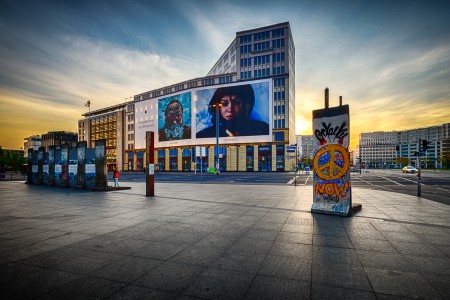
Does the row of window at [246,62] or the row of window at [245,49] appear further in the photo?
the row of window at [245,49]

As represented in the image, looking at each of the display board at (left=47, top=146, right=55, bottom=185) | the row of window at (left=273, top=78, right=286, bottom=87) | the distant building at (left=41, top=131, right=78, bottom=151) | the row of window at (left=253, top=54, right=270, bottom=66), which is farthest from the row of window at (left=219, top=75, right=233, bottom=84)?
the distant building at (left=41, top=131, right=78, bottom=151)

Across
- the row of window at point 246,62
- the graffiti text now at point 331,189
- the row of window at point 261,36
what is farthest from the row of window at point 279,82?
the graffiti text now at point 331,189

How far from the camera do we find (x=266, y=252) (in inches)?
190

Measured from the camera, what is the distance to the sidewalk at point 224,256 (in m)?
3.35

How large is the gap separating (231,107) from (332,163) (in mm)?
51771

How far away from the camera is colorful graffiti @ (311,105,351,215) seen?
8770mm

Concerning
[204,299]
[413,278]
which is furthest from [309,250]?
[204,299]

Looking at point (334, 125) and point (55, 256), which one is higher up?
point (334, 125)

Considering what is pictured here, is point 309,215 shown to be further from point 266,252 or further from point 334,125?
point 266,252

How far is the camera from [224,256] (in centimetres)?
461

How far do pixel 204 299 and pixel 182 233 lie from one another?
3213 millimetres

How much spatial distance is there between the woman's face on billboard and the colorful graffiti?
164 feet

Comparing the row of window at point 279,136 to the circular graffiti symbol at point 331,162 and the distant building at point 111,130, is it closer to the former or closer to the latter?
the circular graffiti symbol at point 331,162

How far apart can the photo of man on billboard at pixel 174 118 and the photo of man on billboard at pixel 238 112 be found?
172 inches
